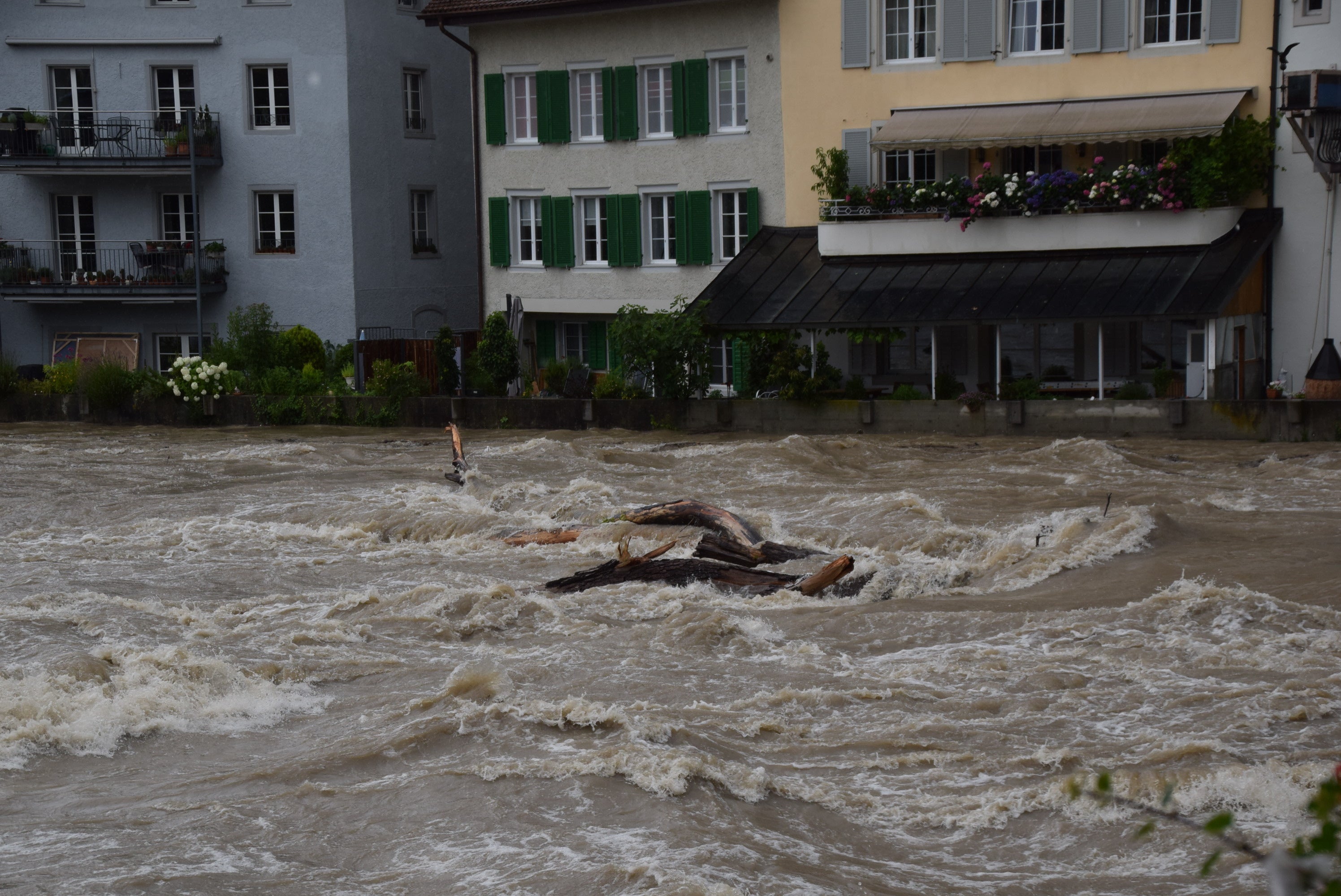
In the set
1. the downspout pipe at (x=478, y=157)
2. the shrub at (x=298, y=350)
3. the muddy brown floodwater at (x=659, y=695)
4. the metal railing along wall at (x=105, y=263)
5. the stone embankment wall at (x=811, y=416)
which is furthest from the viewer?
the metal railing along wall at (x=105, y=263)

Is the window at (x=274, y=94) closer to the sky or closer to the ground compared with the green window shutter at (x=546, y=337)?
closer to the sky

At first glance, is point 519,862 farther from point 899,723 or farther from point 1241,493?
point 1241,493

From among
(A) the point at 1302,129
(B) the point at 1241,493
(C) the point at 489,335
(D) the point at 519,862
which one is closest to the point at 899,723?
(D) the point at 519,862

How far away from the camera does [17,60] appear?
3403 centimetres

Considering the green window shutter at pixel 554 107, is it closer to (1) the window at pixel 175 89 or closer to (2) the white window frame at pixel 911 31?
(2) the white window frame at pixel 911 31

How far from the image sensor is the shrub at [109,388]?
30219 mm

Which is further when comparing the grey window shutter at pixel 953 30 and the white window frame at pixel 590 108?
the white window frame at pixel 590 108

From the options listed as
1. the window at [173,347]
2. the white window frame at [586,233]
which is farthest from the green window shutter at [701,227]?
the window at [173,347]

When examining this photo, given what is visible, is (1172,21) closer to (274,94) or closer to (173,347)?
(274,94)

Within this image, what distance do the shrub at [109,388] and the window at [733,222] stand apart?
488 inches

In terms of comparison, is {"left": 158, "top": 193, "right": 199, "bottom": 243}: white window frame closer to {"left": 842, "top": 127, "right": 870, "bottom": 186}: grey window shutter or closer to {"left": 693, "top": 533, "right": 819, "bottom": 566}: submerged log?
{"left": 842, "top": 127, "right": 870, "bottom": 186}: grey window shutter

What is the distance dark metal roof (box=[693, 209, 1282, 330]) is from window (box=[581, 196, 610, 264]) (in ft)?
11.2

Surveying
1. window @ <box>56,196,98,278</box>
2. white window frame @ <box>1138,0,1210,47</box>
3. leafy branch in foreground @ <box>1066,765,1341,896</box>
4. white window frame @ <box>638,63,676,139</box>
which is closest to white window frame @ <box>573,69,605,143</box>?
white window frame @ <box>638,63,676,139</box>

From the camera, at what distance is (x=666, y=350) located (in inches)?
1065
